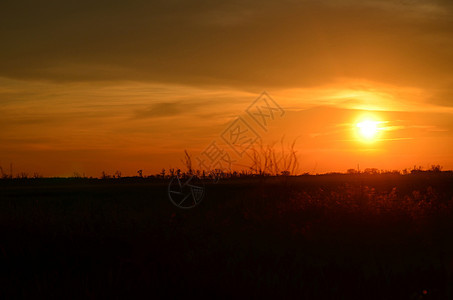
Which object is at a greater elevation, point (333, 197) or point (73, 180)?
point (73, 180)

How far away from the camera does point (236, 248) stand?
11.4 meters

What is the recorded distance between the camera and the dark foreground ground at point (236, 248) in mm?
8453

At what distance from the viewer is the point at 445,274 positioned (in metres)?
9.52

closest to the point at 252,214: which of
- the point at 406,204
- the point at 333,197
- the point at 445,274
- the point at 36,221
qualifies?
the point at 333,197

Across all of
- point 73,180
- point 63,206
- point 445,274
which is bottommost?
point 445,274

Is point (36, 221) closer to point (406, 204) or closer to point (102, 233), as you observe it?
point (102, 233)

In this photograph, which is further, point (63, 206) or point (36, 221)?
point (63, 206)

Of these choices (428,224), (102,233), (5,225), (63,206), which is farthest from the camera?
(63,206)

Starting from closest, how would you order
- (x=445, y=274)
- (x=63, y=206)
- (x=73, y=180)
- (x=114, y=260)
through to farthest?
(x=445, y=274) < (x=114, y=260) < (x=63, y=206) < (x=73, y=180)

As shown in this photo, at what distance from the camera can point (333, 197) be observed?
619 inches

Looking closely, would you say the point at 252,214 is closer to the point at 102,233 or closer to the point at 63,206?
the point at 102,233

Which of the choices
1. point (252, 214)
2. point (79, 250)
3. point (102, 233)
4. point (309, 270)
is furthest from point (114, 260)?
point (252, 214)

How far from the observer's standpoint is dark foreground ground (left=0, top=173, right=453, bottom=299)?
8.45 metres

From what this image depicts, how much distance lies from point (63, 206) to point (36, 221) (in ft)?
14.4
